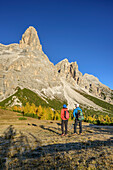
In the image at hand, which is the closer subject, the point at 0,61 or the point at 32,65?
the point at 0,61

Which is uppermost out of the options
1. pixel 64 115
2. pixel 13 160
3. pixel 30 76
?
pixel 30 76

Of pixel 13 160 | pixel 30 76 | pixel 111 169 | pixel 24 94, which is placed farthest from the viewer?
pixel 30 76

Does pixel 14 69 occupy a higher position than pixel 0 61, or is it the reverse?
pixel 0 61

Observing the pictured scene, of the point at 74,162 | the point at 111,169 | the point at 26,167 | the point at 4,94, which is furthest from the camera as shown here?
the point at 4,94

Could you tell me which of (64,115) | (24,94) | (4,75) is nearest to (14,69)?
(4,75)

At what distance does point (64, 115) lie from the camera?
1051 cm

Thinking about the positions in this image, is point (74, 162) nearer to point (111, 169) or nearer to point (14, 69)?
point (111, 169)

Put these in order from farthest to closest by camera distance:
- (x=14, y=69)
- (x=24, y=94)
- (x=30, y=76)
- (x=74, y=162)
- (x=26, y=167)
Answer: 1. (x=30, y=76)
2. (x=14, y=69)
3. (x=24, y=94)
4. (x=74, y=162)
5. (x=26, y=167)

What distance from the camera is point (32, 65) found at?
19600 centimetres

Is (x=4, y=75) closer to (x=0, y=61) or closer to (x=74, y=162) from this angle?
(x=0, y=61)

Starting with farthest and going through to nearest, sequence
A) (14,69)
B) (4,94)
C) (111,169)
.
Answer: (14,69) < (4,94) < (111,169)

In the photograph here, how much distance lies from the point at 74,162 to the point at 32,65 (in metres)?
200

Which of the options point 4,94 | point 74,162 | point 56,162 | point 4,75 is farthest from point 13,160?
point 4,75

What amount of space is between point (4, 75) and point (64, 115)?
521 ft
